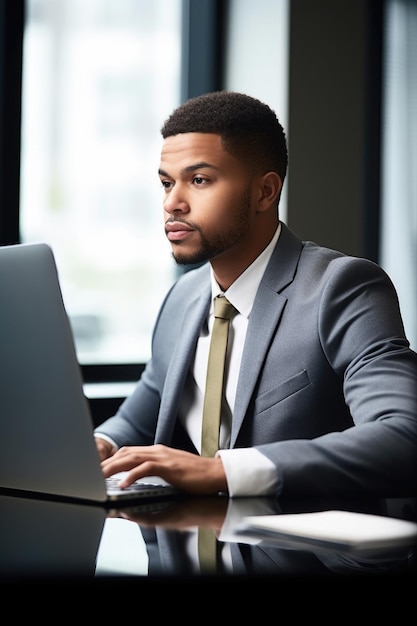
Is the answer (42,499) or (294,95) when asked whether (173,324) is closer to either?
(42,499)

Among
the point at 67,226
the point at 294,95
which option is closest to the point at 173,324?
the point at 67,226

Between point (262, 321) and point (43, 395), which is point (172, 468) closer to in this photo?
point (43, 395)

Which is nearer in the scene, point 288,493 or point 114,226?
point 288,493

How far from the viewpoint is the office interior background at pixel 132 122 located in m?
3.28

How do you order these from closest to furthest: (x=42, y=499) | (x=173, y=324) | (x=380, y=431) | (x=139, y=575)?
(x=139, y=575), (x=42, y=499), (x=380, y=431), (x=173, y=324)

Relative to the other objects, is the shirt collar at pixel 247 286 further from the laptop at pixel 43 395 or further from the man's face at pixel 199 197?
the laptop at pixel 43 395

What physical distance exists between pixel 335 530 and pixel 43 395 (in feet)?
1.47

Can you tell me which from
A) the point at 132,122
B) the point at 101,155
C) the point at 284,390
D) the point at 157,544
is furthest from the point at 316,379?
the point at 132,122

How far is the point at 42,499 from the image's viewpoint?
1.40 m

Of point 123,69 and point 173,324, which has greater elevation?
point 123,69

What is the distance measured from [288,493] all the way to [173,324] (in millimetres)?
847

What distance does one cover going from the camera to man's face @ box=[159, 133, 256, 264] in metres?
1.96

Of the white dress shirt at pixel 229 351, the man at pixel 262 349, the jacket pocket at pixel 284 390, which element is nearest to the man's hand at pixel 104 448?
the man at pixel 262 349

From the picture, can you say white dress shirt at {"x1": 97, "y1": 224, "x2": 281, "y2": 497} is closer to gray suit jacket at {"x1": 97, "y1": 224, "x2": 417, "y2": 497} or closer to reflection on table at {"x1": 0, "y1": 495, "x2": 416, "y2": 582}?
gray suit jacket at {"x1": 97, "y1": 224, "x2": 417, "y2": 497}
